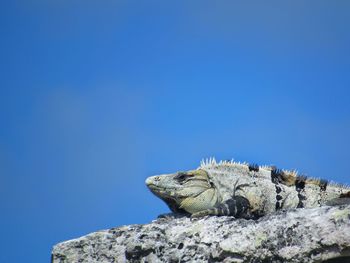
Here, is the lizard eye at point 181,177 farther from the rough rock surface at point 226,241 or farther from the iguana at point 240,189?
the rough rock surface at point 226,241

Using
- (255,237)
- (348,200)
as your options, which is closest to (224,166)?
(348,200)

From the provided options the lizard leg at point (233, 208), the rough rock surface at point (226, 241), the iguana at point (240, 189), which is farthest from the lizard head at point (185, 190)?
the rough rock surface at point (226, 241)

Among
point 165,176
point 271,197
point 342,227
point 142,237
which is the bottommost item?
point 342,227

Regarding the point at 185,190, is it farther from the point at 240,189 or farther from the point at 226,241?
the point at 226,241

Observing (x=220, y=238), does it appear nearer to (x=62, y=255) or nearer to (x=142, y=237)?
(x=142, y=237)

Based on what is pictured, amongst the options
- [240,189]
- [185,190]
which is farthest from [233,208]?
[185,190]

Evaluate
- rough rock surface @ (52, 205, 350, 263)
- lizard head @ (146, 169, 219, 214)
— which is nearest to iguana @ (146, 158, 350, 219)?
lizard head @ (146, 169, 219, 214)

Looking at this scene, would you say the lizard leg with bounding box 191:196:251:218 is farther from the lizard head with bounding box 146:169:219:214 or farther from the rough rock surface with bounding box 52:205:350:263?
the rough rock surface with bounding box 52:205:350:263
